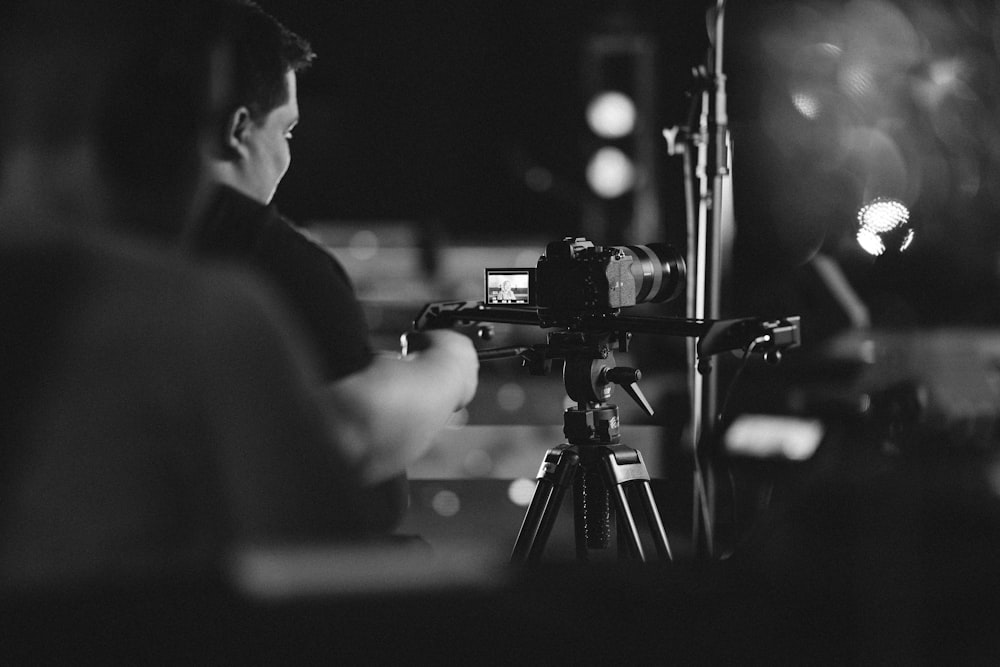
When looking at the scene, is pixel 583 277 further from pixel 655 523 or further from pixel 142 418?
pixel 142 418

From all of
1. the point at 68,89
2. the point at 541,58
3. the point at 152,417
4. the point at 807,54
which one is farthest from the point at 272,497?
the point at 541,58

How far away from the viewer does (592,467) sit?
4.73ft

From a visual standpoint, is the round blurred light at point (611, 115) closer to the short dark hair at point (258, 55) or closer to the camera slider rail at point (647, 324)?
the camera slider rail at point (647, 324)

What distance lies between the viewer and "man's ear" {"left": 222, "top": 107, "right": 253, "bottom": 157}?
1230mm

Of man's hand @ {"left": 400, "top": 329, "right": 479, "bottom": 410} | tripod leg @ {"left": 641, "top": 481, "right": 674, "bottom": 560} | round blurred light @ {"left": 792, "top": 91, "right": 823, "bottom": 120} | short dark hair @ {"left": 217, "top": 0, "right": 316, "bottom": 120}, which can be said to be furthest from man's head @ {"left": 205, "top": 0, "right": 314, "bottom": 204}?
round blurred light @ {"left": 792, "top": 91, "right": 823, "bottom": 120}

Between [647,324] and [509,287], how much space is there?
30 cm

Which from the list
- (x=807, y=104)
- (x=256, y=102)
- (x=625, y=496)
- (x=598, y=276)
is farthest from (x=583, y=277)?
(x=807, y=104)

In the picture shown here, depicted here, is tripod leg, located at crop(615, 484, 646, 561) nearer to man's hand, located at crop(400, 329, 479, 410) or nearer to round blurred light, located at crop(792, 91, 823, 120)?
man's hand, located at crop(400, 329, 479, 410)

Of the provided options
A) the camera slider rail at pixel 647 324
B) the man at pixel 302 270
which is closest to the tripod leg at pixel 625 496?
the camera slider rail at pixel 647 324

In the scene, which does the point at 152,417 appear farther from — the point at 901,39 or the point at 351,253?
the point at 901,39

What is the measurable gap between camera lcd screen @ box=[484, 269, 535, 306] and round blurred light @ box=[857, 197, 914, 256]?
597 mm

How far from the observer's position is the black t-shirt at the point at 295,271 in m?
1.19

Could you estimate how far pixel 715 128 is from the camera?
5.49 ft

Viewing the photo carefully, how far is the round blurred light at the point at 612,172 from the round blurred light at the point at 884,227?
240 centimetres
